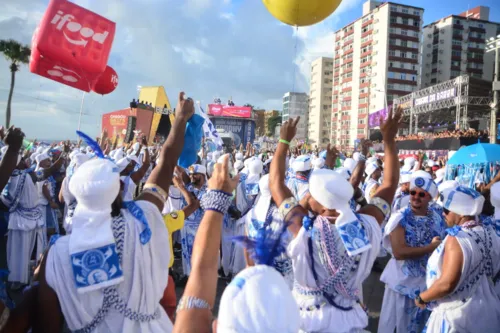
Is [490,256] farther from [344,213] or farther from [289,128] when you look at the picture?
[289,128]

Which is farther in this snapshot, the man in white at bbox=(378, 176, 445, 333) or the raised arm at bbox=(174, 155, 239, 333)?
the man in white at bbox=(378, 176, 445, 333)

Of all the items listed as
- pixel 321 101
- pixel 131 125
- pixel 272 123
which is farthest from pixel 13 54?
pixel 272 123

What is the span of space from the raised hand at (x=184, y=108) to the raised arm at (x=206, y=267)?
1.11 metres

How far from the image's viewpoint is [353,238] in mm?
2170

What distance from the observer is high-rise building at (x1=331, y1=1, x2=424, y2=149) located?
216 ft

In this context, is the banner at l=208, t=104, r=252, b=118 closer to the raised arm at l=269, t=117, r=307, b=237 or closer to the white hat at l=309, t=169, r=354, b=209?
the raised arm at l=269, t=117, r=307, b=237

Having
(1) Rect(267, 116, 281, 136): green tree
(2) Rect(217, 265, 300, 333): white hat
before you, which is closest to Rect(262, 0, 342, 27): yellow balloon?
(2) Rect(217, 265, 300, 333): white hat

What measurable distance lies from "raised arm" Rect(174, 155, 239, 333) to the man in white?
2.51 metres

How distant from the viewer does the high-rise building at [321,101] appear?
8681 cm

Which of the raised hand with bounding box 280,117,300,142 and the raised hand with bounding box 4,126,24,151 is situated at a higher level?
the raised hand with bounding box 280,117,300,142

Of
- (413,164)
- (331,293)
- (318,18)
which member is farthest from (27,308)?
(413,164)

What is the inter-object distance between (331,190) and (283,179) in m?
0.47

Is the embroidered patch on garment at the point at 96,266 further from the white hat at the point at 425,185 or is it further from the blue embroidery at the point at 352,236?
the white hat at the point at 425,185

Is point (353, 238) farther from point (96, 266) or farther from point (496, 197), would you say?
point (496, 197)
